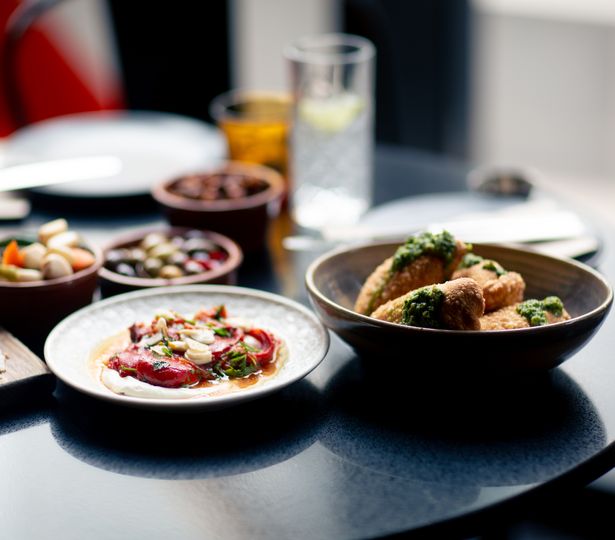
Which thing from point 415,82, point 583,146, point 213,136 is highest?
point 213,136

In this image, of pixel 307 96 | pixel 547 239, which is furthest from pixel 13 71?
pixel 547 239

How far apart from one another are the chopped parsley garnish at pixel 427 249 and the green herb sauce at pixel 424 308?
0.38 feet

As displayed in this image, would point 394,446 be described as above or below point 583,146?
above

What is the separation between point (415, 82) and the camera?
3.72 meters

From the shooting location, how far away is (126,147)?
2189 mm

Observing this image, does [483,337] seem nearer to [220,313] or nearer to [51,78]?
[220,313]

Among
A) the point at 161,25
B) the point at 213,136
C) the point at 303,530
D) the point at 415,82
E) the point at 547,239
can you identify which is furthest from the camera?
the point at 415,82

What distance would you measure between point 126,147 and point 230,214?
2.18ft

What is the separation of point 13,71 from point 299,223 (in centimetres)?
106

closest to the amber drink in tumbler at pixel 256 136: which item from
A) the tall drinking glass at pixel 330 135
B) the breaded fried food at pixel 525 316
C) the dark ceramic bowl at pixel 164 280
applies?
the tall drinking glass at pixel 330 135

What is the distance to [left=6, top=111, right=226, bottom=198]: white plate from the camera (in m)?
1.92

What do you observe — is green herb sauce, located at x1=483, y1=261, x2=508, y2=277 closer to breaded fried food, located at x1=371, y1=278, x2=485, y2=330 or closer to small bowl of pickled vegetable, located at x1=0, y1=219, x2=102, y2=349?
breaded fried food, located at x1=371, y1=278, x2=485, y2=330

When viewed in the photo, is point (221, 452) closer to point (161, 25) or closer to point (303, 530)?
point (303, 530)

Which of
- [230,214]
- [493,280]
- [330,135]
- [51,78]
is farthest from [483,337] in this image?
[51,78]
